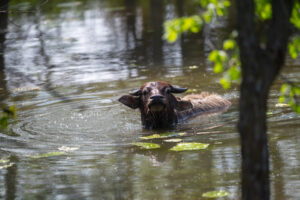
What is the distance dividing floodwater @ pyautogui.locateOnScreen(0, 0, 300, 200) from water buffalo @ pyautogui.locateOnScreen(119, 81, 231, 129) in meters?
0.30

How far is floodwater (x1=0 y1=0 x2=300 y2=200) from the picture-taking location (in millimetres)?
7180

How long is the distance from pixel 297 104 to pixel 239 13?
1.06m

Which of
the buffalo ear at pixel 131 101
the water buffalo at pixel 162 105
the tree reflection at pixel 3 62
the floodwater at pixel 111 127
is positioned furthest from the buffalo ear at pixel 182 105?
the tree reflection at pixel 3 62

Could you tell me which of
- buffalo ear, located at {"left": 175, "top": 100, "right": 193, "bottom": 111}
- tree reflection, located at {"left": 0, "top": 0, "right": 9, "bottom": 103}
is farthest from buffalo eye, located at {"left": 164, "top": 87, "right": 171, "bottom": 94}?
tree reflection, located at {"left": 0, "top": 0, "right": 9, "bottom": 103}

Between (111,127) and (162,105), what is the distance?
3.41ft

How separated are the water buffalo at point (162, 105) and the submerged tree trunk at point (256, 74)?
599cm

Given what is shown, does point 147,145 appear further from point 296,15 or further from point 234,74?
point 296,15

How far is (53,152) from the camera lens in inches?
356

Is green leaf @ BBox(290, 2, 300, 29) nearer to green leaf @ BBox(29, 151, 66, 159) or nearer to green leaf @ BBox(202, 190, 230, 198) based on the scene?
green leaf @ BBox(202, 190, 230, 198)

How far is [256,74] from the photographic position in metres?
4.52

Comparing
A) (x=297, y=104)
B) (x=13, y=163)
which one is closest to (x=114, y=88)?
(x=13, y=163)

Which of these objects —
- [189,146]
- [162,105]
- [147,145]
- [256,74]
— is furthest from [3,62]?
[256,74]

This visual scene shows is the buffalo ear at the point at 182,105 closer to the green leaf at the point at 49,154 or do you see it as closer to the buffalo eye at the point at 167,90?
the buffalo eye at the point at 167,90

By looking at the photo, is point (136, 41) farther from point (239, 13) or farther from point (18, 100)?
point (239, 13)
